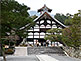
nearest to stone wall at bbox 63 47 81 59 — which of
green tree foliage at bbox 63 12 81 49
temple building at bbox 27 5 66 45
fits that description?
green tree foliage at bbox 63 12 81 49

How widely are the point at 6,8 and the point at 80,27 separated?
37.5ft

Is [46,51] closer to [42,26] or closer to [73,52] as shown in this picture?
[73,52]

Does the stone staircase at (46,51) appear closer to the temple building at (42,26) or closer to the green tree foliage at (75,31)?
the green tree foliage at (75,31)

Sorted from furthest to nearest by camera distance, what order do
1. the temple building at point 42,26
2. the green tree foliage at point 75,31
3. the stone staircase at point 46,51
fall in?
1. the temple building at point 42,26
2. the stone staircase at point 46,51
3. the green tree foliage at point 75,31

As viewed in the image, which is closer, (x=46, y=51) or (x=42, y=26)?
(x=46, y=51)

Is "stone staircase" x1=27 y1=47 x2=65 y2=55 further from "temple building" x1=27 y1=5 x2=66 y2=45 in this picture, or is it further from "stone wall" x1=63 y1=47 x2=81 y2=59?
"temple building" x1=27 y1=5 x2=66 y2=45

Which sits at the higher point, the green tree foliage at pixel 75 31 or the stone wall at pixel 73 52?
the green tree foliage at pixel 75 31

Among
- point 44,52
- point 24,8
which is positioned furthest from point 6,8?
point 44,52

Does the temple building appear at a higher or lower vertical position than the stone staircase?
higher

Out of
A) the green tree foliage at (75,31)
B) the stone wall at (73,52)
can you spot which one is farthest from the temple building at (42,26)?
the green tree foliage at (75,31)

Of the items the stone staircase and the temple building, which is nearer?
the stone staircase

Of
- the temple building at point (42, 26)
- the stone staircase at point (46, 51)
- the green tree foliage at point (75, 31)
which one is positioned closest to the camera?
the green tree foliage at point (75, 31)

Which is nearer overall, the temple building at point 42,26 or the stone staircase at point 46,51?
the stone staircase at point 46,51

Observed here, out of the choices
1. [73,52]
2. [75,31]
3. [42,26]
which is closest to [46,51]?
[73,52]
